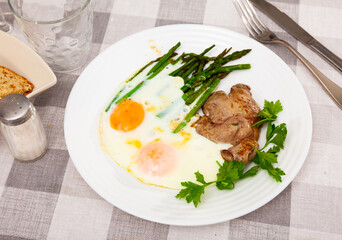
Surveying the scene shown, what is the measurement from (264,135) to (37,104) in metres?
1.58

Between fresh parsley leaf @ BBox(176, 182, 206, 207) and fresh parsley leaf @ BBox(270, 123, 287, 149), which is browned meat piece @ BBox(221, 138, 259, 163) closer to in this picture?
fresh parsley leaf @ BBox(270, 123, 287, 149)

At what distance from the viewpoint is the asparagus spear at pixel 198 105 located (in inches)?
107

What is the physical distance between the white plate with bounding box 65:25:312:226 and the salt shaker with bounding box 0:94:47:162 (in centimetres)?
21

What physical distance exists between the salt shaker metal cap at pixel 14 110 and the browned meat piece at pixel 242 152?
1.18 m

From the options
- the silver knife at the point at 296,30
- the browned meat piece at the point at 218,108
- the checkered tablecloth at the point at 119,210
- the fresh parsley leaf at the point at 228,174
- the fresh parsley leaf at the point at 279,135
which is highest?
the silver knife at the point at 296,30

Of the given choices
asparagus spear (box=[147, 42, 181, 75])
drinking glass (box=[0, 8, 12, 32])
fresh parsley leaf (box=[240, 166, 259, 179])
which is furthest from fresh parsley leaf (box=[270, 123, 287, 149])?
drinking glass (box=[0, 8, 12, 32])

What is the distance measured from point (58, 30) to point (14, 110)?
0.81 m

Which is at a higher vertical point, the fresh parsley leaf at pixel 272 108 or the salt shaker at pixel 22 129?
the fresh parsley leaf at pixel 272 108

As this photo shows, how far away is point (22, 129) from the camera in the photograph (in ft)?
8.02

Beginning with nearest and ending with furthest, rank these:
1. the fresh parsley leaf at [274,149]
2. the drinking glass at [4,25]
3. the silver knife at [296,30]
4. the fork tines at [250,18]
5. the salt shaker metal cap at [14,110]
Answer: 1. the salt shaker metal cap at [14,110]
2. the fresh parsley leaf at [274,149]
3. the silver knife at [296,30]
4. the fork tines at [250,18]
5. the drinking glass at [4,25]

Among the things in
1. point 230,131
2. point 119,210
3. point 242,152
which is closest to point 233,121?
point 230,131

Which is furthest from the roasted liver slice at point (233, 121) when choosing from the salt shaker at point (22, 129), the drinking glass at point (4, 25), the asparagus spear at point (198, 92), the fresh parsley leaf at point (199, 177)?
the drinking glass at point (4, 25)

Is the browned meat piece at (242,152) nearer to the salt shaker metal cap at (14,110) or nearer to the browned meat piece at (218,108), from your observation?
the browned meat piece at (218,108)

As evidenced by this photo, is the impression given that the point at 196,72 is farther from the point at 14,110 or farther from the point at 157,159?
the point at 14,110
